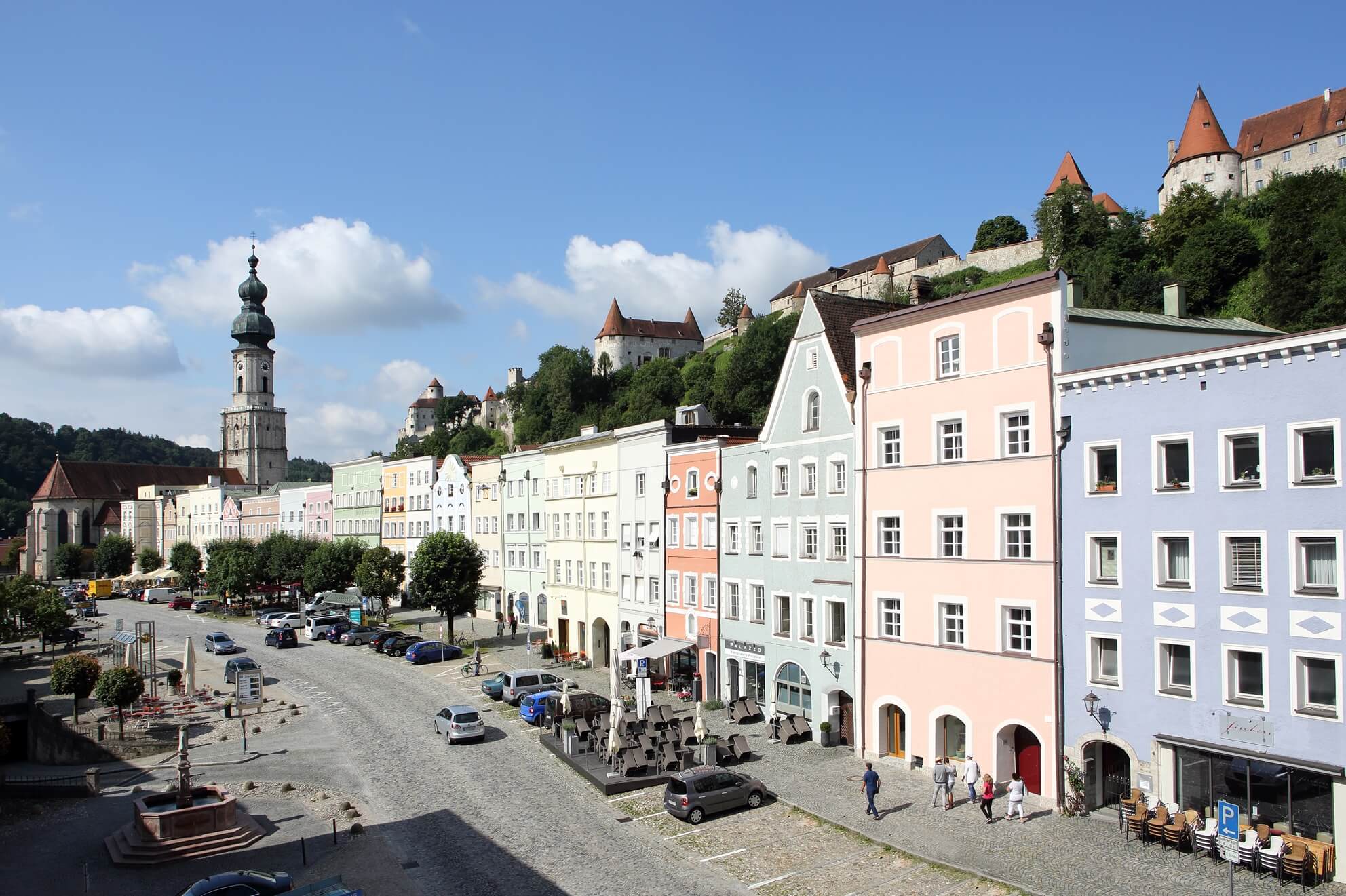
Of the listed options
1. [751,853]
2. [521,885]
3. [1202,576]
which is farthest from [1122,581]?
[521,885]

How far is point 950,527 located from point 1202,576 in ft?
26.9

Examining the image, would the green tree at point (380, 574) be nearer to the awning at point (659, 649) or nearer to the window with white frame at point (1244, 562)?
the awning at point (659, 649)

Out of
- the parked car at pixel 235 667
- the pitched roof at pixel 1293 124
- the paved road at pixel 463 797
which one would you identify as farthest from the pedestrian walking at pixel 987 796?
the pitched roof at pixel 1293 124

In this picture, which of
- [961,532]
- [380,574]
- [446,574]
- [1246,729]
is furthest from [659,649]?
[380,574]

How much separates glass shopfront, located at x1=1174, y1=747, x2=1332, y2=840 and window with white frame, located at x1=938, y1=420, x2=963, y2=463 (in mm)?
10552

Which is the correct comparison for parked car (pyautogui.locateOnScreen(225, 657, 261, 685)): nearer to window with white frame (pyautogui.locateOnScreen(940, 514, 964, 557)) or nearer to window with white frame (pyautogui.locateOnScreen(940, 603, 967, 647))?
window with white frame (pyautogui.locateOnScreen(940, 603, 967, 647))

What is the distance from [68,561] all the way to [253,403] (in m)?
37.7

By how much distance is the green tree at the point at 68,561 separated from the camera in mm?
128875

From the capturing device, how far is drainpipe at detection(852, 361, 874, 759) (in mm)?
33594

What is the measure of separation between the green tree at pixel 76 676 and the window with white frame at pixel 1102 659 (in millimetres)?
39256

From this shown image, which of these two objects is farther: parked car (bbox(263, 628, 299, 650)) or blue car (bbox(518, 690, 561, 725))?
parked car (bbox(263, 628, 299, 650))

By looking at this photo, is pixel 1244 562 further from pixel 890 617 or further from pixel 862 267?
pixel 862 267

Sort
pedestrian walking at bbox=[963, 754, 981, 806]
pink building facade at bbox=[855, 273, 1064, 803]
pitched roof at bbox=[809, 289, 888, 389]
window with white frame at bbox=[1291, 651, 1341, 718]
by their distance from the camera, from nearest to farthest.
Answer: window with white frame at bbox=[1291, 651, 1341, 718], pedestrian walking at bbox=[963, 754, 981, 806], pink building facade at bbox=[855, 273, 1064, 803], pitched roof at bbox=[809, 289, 888, 389]

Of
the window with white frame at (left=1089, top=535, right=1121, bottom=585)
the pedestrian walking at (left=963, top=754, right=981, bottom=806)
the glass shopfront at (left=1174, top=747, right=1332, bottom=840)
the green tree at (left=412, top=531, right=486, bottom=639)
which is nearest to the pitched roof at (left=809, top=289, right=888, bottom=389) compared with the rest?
the window with white frame at (left=1089, top=535, right=1121, bottom=585)
